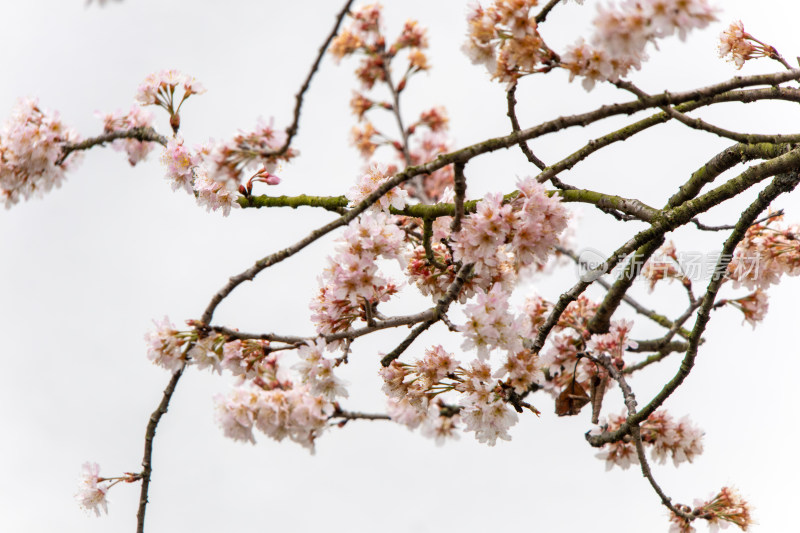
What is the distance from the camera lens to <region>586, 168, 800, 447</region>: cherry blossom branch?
365cm

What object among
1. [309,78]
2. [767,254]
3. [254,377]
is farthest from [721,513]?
[309,78]

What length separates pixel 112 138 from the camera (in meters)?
5.41

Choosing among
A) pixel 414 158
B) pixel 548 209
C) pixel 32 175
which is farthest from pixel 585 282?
pixel 414 158

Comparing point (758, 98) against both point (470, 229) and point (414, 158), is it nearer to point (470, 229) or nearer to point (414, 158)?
point (470, 229)

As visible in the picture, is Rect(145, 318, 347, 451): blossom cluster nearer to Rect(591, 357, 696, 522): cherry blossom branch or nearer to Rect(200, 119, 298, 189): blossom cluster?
Rect(200, 119, 298, 189): blossom cluster

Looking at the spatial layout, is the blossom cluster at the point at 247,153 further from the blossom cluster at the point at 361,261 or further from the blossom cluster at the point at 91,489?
the blossom cluster at the point at 91,489

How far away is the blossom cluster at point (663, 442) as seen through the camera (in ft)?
15.3

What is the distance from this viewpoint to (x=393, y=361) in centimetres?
350

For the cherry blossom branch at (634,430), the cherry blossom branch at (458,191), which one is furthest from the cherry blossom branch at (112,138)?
the cherry blossom branch at (634,430)

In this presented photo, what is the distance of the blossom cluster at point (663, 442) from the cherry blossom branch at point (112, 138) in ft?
11.4

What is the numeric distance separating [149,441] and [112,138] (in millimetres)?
2863

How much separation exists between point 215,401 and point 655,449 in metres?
2.72

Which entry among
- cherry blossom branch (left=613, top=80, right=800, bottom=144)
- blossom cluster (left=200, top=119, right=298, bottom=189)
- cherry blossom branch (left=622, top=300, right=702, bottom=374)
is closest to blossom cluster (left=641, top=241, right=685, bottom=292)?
cherry blossom branch (left=622, top=300, right=702, bottom=374)

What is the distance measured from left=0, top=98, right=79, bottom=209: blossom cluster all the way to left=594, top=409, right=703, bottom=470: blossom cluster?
4387 millimetres
